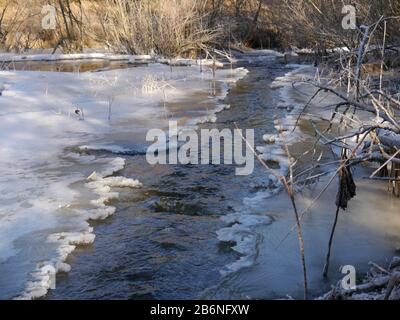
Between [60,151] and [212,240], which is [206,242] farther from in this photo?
[60,151]

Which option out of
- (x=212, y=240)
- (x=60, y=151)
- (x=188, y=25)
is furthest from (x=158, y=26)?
(x=212, y=240)

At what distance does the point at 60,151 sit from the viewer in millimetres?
6336

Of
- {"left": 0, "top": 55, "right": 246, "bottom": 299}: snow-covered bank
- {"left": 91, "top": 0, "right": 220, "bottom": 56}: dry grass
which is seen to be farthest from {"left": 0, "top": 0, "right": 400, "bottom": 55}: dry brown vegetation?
{"left": 0, "top": 55, "right": 246, "bottom": 299}: snow-covered bank

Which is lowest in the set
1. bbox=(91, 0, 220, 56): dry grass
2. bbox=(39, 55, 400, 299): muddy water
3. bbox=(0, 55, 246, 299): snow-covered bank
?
bbox=(39, 55, 400, 299): muddy water

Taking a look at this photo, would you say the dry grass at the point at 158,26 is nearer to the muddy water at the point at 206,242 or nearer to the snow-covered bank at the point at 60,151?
the snow-covered bank at the point at 60,151

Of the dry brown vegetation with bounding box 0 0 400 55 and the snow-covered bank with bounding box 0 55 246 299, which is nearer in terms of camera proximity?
the snow-covered bank with bounding box 0 55 246 299

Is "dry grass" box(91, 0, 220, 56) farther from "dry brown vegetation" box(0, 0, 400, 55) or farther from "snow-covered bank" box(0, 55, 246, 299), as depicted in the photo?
"snow-covered bank" box(0, 55, 246, 299)

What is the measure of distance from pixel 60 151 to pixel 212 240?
290cm

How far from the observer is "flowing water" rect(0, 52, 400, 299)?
3.43m

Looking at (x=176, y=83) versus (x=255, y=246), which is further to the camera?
(x=176, y=83)

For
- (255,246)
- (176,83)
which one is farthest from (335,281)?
(176,83)
